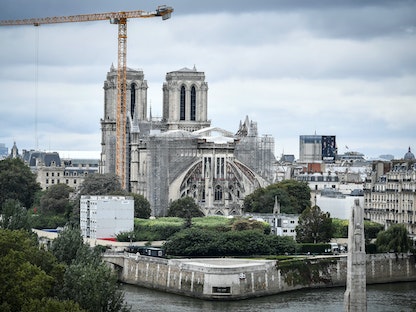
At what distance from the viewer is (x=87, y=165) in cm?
17412

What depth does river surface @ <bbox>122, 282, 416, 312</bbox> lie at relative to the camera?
77.1m

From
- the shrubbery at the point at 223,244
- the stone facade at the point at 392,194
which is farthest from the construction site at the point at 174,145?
the shrubbery at the point at 223,244

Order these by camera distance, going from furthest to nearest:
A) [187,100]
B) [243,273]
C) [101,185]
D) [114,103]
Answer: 1. [114,103]
2. [187,100]
3. [101,185]
4. [243,273]

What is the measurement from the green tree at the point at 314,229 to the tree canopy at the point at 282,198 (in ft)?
52.5

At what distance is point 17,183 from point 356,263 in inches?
3015

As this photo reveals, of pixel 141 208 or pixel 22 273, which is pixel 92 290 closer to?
pixel 22 273

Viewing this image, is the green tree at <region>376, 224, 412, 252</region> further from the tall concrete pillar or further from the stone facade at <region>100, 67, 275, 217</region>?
the stone facade at <region>100, 67, 275, 217</region>

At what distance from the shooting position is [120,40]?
5586 inches

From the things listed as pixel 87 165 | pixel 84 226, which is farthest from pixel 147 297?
pixel 87 165

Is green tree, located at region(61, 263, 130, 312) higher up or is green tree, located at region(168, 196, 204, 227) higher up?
green tree, located at region(168, 196, 204, 227)

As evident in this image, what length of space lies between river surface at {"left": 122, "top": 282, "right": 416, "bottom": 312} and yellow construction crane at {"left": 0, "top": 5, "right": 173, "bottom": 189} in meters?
55.1

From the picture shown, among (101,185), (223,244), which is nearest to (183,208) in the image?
(101,185)

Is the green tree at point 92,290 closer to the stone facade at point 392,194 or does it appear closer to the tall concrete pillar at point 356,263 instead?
the tall concrete pillar at point 356,263

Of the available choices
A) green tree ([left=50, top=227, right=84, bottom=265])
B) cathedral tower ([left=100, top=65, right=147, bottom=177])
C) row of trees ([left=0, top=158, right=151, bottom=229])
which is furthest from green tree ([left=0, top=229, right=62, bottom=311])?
cathedral tower ([left=100, top=65, right=147, bottom=177])
